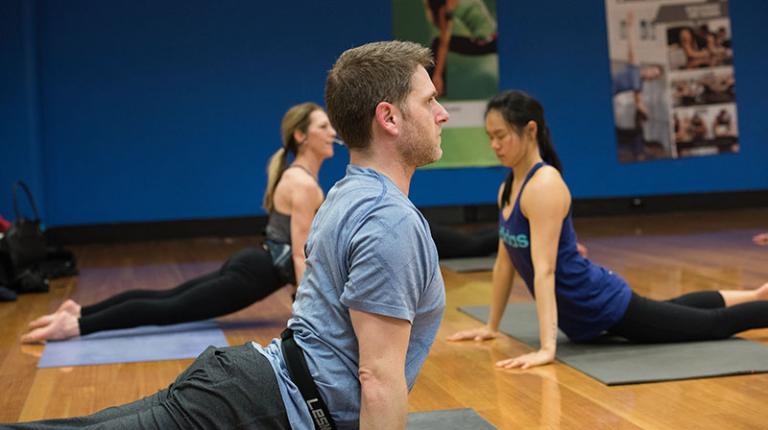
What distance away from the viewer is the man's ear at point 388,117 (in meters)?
1.52

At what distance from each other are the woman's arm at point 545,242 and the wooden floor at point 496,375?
77mm

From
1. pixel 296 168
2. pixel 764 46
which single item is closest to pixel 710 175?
pixel 764 46

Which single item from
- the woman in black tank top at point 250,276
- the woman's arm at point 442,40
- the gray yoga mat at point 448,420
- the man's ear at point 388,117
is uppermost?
the woman's arm at point 442,40

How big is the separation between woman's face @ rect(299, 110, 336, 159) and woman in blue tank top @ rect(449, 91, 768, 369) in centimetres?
96

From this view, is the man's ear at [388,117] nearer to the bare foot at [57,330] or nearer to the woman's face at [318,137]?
the woman's face at [318,137]

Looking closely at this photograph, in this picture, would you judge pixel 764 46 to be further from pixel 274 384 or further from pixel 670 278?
pixel 274 384

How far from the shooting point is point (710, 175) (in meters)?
9.19

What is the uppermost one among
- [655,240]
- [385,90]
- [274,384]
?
[385,90]

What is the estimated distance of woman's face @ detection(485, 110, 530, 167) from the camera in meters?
3.26

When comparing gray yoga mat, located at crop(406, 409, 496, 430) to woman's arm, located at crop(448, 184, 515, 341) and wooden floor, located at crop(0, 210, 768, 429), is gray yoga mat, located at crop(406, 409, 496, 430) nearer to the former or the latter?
wooden floor, located at crop(0, 210, 768, 429)

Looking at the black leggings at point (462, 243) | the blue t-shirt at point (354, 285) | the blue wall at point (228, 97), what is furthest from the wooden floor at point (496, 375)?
the blue wall at point (228, 97)

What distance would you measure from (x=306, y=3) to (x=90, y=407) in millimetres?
6318

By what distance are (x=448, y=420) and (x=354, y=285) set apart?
1263mm

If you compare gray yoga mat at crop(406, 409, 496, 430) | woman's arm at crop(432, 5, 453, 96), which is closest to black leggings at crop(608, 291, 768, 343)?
gray yoga mat at crop(406, 409, 496, 430)
